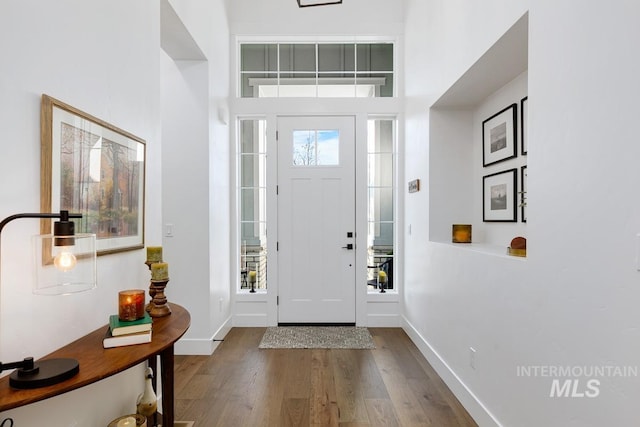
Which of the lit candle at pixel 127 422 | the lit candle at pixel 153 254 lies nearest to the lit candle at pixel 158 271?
the lit candle at pixel 153 254

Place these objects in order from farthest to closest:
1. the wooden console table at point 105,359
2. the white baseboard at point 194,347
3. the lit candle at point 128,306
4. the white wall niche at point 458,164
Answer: the white baseboard at point 194,347 → the white wall niche at point 458,164 → the lit candle at point 128,306 → the wooden console table at point 105,359

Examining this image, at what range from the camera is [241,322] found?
398cm

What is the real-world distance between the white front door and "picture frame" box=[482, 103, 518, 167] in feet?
4.92

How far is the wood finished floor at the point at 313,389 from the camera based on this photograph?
2225 mm

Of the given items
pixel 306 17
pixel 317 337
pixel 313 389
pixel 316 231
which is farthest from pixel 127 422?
pixel 306 17

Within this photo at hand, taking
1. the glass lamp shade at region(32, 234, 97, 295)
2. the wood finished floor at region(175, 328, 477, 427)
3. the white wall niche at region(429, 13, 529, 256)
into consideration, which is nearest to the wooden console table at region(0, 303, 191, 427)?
the glass lamp shade at region(32, 234, 97, 295)

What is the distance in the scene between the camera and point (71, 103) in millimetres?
1459

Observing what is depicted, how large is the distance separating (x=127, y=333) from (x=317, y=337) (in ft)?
8.14

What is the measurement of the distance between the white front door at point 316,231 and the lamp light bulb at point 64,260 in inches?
112

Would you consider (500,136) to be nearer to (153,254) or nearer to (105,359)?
(153,254)

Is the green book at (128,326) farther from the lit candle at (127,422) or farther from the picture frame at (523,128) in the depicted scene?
the picture frame at (523,128)

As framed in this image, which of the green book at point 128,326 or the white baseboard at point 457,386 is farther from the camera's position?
the white baseboard at point 457,386

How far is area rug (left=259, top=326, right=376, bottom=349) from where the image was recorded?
344cm

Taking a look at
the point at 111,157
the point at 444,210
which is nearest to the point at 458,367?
the point at 444,210
